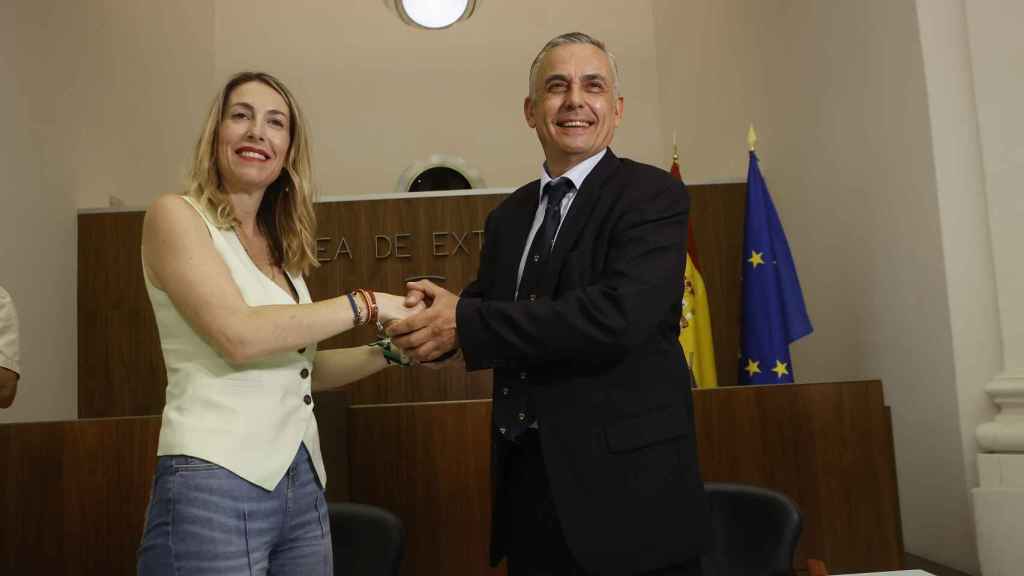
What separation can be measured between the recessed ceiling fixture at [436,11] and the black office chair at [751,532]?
5295mm

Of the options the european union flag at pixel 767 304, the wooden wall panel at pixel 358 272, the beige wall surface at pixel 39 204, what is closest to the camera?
the european union flag at pixel 767 304

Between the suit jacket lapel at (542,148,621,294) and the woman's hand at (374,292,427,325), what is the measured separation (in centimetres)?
40

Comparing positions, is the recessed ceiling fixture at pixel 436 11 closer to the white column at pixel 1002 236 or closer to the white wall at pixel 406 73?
the white wall at pixel 406 73

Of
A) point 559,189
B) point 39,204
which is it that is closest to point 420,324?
point 559,189

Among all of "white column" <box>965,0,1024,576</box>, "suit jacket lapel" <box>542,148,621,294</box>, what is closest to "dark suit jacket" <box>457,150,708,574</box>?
"suit jacket lapel" <box>542,148,621,294</box>

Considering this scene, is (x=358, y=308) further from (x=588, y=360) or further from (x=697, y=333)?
(x=697, y=333)

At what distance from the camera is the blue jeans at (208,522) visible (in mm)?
1442

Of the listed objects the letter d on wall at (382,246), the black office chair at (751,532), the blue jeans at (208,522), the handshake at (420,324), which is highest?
the letter d on wall at (382,246)

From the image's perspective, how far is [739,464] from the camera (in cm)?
328

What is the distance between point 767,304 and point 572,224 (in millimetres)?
2791

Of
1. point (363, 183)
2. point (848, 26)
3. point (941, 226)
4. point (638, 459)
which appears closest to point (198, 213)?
point (638, 459)

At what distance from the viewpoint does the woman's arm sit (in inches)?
60.9

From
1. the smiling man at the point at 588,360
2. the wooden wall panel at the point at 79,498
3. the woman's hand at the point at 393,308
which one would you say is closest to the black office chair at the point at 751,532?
the smiling man at the point at 588,360

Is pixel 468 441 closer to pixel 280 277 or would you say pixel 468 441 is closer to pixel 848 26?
pixel 280 277
